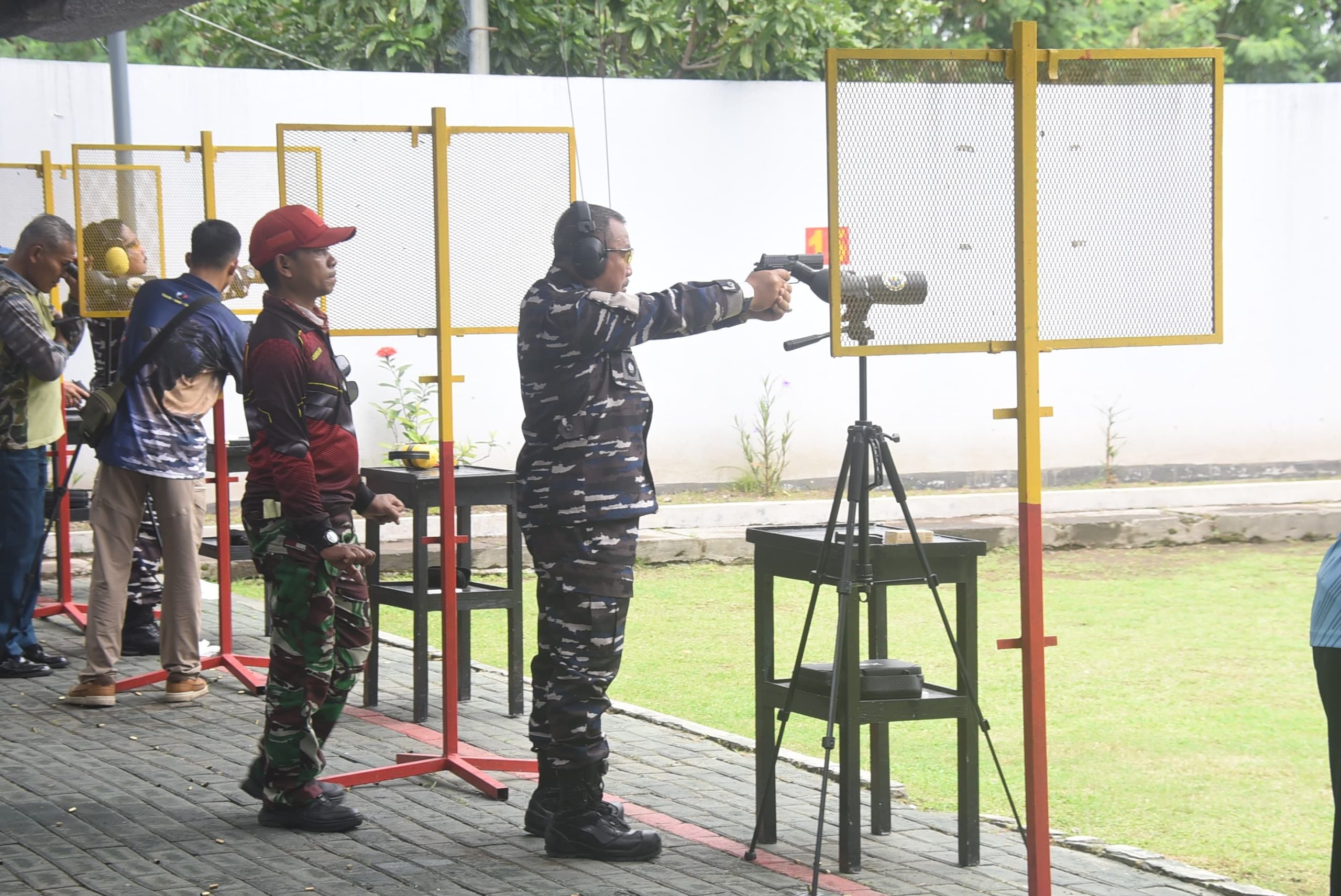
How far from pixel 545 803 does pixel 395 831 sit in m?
0.54

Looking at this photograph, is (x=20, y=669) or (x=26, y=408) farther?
(x=20, y=669)

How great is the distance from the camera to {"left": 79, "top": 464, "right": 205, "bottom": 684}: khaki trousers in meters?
6.90

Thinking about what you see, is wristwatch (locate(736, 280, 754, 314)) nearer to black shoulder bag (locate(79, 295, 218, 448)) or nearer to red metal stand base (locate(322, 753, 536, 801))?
red metal stand base (locate(322, 753, 536, 801))

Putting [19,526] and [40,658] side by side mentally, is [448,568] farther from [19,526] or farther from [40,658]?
[40,658]

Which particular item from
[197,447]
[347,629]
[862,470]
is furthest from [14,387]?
[862,470]

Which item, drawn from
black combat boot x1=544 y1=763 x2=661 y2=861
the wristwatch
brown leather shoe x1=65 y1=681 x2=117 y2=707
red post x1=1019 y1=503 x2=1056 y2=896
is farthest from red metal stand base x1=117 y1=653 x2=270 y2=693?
red post x1=1019 y1=503 x2=1056 y2=896

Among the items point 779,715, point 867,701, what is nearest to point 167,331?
point 779,715

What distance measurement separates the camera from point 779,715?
5070 mm

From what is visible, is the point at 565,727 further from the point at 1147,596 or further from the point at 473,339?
the point at 473,339

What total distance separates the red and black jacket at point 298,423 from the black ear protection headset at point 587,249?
3.05 feet

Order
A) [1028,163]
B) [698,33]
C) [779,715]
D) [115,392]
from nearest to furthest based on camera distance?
[1028,163] → [779,715] → [115,392] → [698,33]

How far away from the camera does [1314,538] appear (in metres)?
12.8

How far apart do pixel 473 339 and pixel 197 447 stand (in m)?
5.97

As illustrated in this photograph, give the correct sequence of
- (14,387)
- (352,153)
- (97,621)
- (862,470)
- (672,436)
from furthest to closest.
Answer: (672,436) < (14,387) < (97,621) < (352,153) < (862,470)
